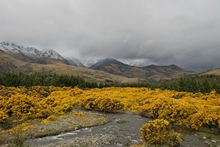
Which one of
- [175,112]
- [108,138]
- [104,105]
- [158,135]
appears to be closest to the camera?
[158,135]

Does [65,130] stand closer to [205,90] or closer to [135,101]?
[135,101]

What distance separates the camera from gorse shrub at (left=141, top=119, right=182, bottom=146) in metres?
21.3

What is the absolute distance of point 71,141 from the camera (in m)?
22.2

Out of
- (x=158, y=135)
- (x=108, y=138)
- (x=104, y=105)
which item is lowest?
(x=108, y=138)

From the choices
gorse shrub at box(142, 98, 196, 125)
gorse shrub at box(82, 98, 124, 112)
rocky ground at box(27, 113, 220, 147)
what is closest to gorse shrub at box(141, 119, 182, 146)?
rocky ground at box(27, 113, 220, 147)

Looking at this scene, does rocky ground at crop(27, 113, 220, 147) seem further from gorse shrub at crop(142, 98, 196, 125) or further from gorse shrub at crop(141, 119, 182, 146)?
gorse shrub at crop(142, 98, 196, 125)

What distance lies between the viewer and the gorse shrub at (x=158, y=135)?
21.3m

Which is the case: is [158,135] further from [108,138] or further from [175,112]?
[175,112]

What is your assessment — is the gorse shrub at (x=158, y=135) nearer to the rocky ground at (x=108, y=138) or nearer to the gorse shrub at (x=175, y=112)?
the rocky ground at (x=108, y=138)

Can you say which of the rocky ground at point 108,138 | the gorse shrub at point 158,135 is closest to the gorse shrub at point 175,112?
the rocky ground at point 108,138

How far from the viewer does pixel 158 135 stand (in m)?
21.5

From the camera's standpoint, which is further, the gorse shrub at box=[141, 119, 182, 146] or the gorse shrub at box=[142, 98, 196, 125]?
the gorse shrub at box=[142, 98, 196, 125]

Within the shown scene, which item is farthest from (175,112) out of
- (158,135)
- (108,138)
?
(108,138)

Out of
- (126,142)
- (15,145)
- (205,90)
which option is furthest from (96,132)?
(205,90)
